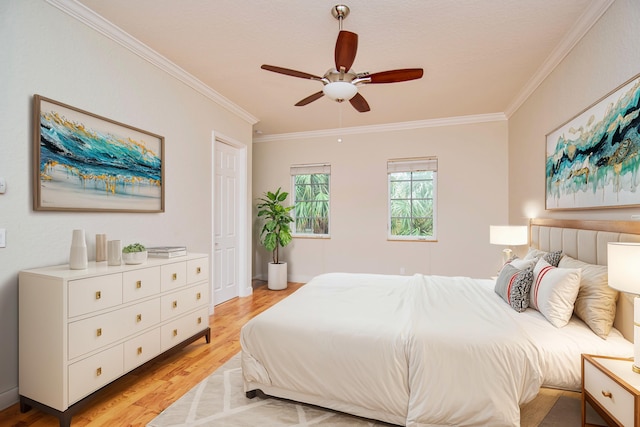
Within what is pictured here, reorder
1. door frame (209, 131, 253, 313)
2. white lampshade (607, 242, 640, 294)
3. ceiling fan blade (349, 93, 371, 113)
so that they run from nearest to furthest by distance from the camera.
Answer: white lampshade (607, 242, 640, 294) → ceiling fan blade (349, 93, 371, 113) → door frame (209, 131, 253, 313)

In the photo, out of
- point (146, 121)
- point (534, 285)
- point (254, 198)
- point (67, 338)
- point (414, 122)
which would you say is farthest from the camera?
point (254, 198)

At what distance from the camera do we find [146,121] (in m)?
2.93

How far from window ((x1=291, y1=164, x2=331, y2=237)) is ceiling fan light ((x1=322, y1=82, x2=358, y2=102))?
3157mm

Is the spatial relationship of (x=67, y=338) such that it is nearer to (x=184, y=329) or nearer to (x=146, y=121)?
(x=184, y=329)

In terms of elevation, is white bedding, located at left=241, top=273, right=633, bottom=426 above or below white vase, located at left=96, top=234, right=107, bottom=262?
below

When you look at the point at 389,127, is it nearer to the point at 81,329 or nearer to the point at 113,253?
the point at 113,253

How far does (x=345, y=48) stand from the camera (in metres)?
2.04

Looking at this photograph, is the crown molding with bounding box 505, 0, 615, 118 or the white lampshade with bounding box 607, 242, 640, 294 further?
the crown molding with bounding box 505, 0, 615, 118

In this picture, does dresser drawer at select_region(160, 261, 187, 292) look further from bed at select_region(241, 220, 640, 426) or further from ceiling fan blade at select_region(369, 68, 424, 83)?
ceiling fan blade at select_region(369, 68, 424, 83)

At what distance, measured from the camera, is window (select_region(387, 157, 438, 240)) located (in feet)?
16.5

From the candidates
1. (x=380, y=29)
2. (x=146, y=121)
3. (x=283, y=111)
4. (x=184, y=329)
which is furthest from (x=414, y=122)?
(x=184, y=329)

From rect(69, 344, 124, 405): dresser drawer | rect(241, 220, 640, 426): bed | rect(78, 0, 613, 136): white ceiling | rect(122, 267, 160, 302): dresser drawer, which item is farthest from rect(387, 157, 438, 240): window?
rect(69, 344, 124, 405): dresser drawer

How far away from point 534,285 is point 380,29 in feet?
7.61

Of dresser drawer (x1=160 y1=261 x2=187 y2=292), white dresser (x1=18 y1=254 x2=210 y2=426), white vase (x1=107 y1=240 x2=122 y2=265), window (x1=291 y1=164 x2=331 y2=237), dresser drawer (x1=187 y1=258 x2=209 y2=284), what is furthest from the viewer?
window (x1=291 y1=164 x2=331 y2=237)
